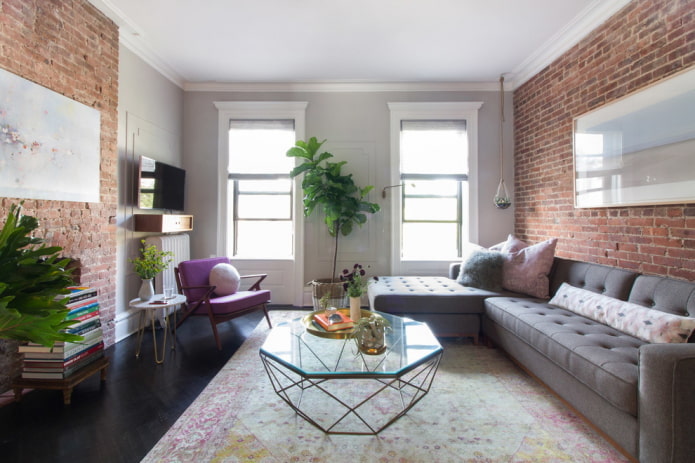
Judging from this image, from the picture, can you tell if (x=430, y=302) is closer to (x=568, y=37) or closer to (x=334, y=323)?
(x=334, y=323)

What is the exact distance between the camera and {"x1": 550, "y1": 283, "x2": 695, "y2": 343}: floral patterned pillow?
185cm

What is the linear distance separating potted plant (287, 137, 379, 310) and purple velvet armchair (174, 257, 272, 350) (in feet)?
3.20

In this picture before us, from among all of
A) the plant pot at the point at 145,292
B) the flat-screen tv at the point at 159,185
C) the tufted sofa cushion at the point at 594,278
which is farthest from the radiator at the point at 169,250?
the tufted sofa cushion at the point at 594,278

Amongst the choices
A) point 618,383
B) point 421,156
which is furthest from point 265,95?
point 618,383

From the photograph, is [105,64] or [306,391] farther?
[105,64]

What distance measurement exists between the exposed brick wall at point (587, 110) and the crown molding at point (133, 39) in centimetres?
448

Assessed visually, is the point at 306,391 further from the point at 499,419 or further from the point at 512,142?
the point at 512,142

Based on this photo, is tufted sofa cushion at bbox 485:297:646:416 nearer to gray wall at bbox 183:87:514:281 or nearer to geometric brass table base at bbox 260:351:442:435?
geometric brass table base at bbox 260:351:442:435

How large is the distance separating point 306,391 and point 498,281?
7.18 ft

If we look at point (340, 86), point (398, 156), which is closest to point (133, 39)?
point (340, 86)

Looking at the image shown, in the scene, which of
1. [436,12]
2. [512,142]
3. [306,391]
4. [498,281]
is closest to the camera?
[306,391]

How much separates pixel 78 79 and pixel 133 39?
0.98 metres

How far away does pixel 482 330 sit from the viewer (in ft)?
10.5

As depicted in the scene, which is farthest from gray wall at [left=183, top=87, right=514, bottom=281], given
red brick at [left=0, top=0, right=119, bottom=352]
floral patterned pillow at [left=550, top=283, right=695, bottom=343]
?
floral patterned pillow at [left=550, top=283, right=695, bottom=343]
